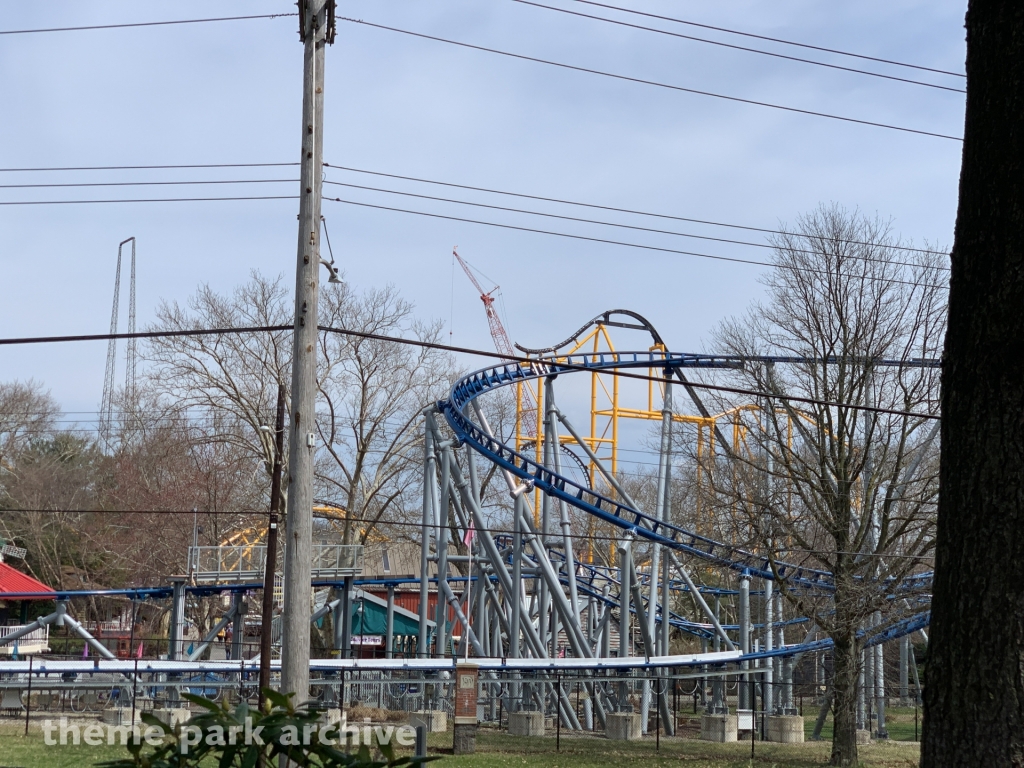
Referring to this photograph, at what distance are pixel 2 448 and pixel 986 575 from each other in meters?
52.4

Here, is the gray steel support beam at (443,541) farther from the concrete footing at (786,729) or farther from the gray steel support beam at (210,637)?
the concrete footing at (786,729)

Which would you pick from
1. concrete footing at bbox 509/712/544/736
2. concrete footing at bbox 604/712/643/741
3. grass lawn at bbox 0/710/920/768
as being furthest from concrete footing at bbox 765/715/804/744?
concrete footing at bbox 509/712/544/736

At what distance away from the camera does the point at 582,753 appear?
18.1 metres

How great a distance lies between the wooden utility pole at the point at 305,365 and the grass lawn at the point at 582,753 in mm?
4749

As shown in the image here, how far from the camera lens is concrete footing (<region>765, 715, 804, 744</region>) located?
23.1 metres

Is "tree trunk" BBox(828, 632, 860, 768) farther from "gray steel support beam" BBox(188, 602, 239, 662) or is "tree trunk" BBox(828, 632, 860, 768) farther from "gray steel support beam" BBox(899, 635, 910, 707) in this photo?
"gray steel support beam" BBox(188, 602, 239, 662)

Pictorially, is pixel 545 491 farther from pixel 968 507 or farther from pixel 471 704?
pixel 968 507

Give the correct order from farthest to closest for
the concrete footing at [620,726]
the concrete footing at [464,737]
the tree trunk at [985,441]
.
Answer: the concrete footing at [620,726]
the concrete footing at [464,737]
the tree trunk at [985,441]

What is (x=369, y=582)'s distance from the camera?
1261 inches

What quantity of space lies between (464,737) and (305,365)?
9.05 meters

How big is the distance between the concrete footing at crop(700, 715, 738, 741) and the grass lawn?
0.45 meters

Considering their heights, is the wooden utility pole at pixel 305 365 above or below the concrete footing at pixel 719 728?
above

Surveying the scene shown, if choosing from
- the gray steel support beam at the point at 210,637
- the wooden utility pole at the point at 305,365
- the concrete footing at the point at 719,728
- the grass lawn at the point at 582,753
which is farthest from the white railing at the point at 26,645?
the wooden utility pole at the point at 305,365

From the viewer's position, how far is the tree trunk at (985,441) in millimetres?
4398
